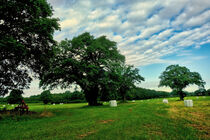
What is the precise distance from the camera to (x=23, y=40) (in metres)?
16.7

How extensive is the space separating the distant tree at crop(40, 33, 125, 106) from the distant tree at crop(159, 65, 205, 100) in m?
20.8

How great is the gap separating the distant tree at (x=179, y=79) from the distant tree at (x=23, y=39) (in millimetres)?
38609

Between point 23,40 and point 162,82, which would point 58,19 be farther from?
point 162,82

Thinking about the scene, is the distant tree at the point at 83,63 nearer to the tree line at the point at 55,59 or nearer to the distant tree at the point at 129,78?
the tree line at the point at 55,59

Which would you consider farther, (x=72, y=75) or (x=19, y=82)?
(x=72, y=75)

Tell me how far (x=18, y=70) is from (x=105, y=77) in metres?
16.3

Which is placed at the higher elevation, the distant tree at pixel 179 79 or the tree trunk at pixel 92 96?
the distant tree at pixel 179 79

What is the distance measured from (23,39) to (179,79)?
4230 cm

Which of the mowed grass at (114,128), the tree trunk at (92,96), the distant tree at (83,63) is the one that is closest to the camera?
the mowed grass at (114,128)

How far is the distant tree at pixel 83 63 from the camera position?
26344mm

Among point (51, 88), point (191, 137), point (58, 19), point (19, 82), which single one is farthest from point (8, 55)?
point (191, 137)

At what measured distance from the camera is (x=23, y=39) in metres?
16.8

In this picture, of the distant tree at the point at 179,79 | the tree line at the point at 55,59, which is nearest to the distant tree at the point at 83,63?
the tree line at the point at 55,59

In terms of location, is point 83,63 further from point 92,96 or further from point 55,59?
point 92,96
